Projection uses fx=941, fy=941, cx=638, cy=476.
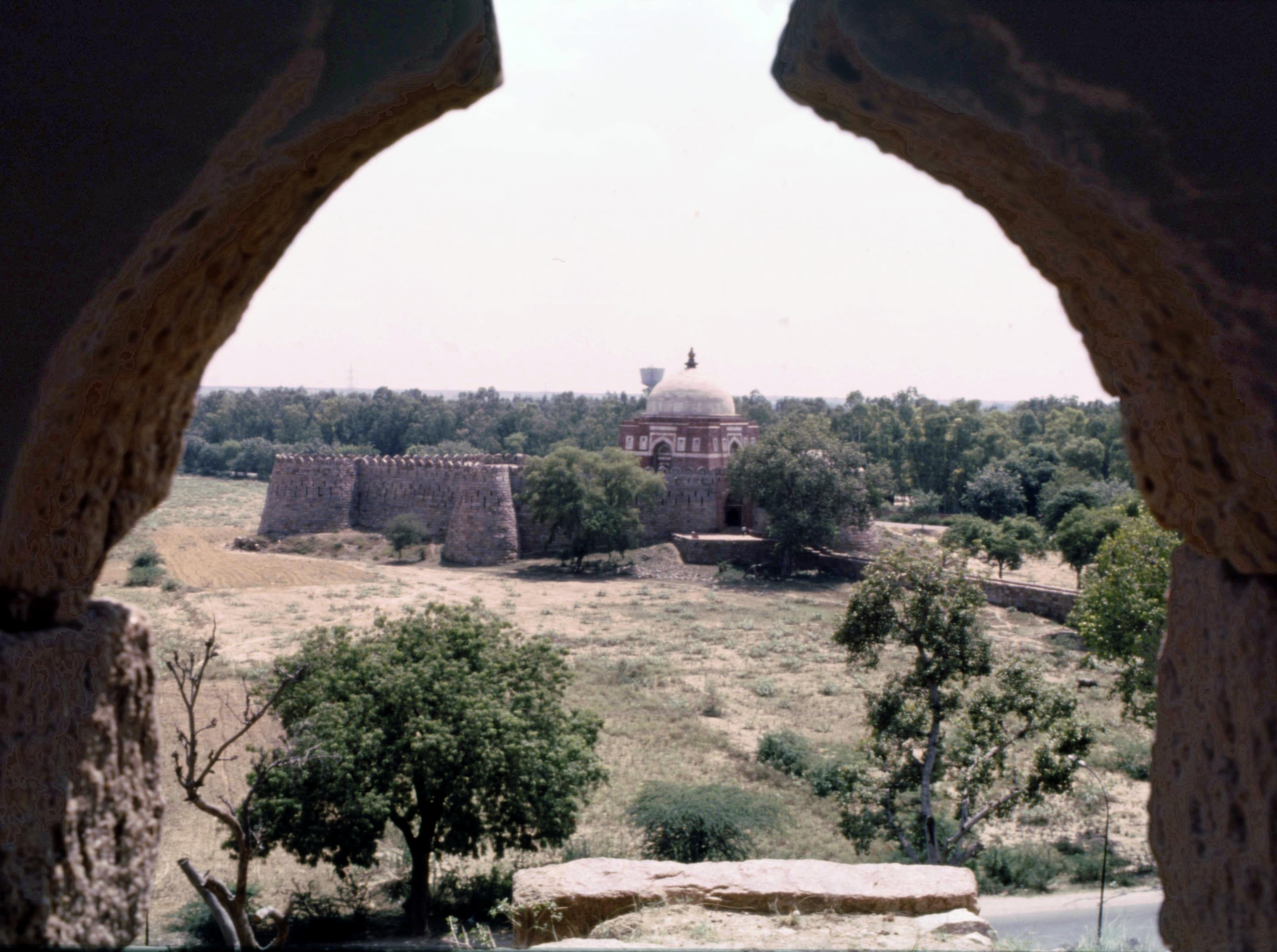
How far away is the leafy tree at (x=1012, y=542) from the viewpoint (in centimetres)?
2534

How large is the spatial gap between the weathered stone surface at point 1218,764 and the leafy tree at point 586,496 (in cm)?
2490

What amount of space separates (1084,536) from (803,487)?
7.55 metres

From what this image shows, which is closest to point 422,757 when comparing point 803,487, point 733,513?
point 803,487

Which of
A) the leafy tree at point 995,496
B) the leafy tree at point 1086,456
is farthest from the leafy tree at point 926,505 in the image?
the leafy tree at point 1086,456

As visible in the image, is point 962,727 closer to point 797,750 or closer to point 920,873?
point 797,750

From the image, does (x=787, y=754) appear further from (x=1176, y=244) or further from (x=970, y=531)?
(x=970, y=531)

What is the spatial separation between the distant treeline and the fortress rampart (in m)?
5.21

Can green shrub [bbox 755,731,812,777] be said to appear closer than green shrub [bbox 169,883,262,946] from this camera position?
No

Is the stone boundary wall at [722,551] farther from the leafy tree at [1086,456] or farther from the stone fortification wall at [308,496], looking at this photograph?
the leafy tree at [1086,456]

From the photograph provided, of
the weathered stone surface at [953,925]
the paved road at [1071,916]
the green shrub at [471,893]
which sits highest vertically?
the weathered stone surface at [953,925]

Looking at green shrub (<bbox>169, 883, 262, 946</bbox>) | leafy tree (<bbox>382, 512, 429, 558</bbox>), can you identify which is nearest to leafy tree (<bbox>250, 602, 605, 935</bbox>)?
green shrub (<bbox>169, 883, 262, 946</bbox>)

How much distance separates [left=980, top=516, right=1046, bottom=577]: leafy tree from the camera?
83.1ft

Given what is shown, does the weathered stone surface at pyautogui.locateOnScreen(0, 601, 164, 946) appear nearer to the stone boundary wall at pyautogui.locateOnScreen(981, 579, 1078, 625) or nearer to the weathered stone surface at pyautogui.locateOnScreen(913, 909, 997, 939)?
the weathered stone surface at pyautogui.locateOnScreen(913, 909, 997, 939)

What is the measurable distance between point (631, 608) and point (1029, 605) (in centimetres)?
934
